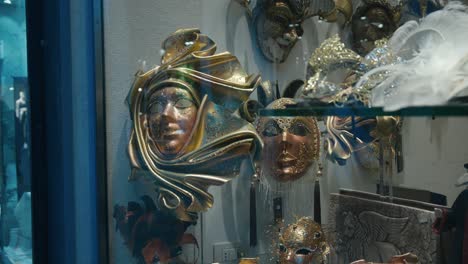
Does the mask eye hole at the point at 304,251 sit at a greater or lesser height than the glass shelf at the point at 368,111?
lesser

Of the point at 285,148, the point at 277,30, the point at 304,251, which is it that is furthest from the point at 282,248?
the point at 277,30

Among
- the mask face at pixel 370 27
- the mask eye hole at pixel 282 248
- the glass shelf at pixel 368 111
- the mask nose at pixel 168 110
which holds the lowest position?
the mask eye hole at pixel 282 248

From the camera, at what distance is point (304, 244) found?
0.86 m

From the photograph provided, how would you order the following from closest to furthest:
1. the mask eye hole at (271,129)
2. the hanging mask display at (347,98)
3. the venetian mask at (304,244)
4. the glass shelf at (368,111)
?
the glass shelf at (368,111) < the hanging mask display at (347,98) < the venetian mask at (304,244) < the mask eye hole at (271,129)

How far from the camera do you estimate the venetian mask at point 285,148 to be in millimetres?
934

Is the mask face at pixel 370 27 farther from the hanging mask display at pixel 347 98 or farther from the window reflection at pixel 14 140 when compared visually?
the window reflection at pixel 14 140

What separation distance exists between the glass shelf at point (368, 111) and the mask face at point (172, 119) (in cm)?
20

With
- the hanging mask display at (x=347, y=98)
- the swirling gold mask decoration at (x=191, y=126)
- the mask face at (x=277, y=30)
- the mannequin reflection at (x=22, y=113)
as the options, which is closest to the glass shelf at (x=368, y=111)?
the hanging mask display at (x=347, y=98)

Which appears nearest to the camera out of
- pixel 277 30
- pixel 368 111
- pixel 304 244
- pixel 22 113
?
pixel 368 111

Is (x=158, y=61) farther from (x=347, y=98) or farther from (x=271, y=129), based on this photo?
(x=347, y=98)

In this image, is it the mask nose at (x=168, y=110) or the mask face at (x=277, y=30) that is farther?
the mask face at (x=277, y=30)

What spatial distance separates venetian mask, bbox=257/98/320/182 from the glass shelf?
0.06 m

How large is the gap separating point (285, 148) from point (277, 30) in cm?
36

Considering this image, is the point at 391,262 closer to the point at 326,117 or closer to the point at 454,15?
the point at 326,117
